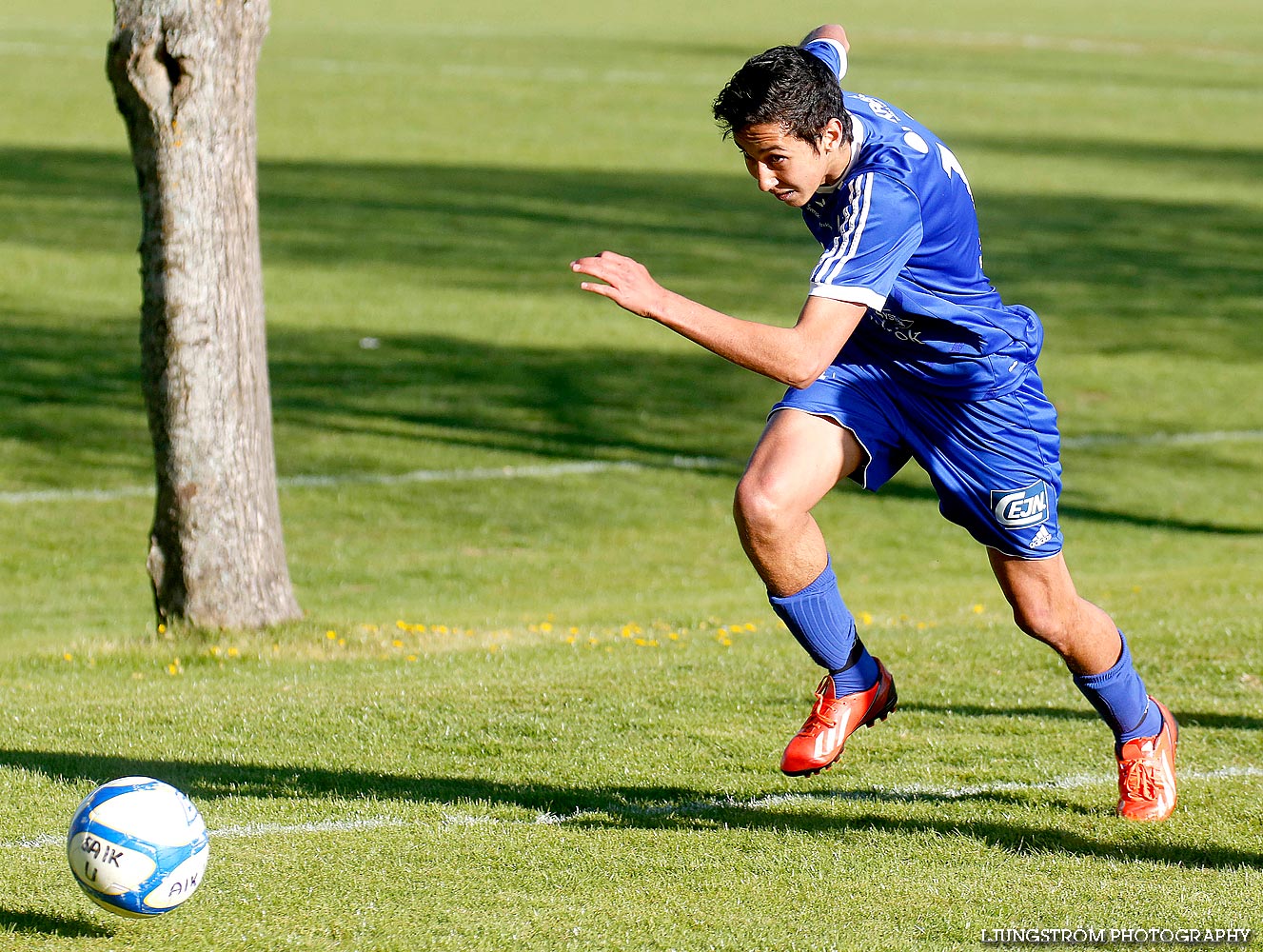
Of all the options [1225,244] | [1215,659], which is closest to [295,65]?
[1225,244]

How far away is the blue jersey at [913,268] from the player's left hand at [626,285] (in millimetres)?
516

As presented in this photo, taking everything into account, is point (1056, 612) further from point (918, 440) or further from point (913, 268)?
point (913, 268)

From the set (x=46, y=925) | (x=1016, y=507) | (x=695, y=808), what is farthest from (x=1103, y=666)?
(x=46, y=925)

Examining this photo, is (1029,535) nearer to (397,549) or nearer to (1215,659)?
(1215,659)

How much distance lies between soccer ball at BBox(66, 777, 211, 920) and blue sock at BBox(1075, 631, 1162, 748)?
2796 mm

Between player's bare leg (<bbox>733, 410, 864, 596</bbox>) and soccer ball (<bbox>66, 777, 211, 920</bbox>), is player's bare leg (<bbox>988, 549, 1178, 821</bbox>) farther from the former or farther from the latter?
soccer ball (<bbox>66, 777, 211, 920</bbox>)

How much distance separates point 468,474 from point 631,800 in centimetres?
907

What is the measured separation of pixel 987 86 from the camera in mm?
43312

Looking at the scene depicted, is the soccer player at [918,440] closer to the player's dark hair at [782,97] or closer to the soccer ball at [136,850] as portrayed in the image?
the player's dark hair at [782,97]

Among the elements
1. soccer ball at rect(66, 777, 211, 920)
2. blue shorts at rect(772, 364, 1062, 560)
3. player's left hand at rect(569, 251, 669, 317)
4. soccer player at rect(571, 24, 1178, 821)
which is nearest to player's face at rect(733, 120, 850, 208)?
soccer player at rect(571, 24, 1178, 821)

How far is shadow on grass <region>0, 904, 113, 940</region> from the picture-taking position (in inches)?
175

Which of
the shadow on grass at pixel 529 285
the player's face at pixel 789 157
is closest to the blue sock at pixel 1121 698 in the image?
the player's face at pixel 789 157

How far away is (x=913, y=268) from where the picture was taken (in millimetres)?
5234

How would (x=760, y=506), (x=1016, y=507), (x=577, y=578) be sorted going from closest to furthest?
(x=760, y=506) → (x=1016, y=507) → (x=577, y=578)
